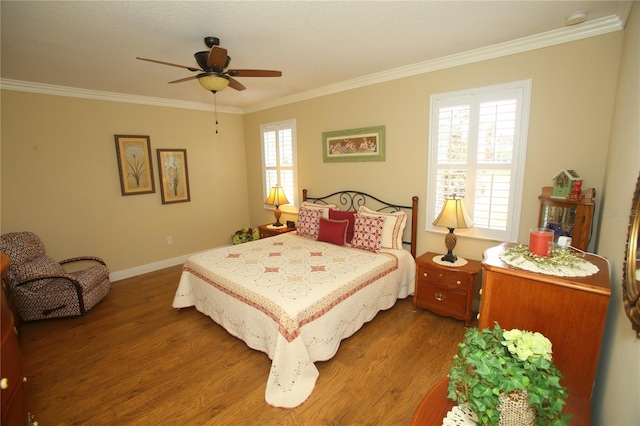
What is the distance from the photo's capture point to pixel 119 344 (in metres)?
2.70

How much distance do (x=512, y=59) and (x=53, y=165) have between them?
5253mm

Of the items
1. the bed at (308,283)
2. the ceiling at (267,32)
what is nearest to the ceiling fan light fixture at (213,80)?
the ceiling at (267,32)

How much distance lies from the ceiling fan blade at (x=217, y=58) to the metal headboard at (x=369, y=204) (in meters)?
2.29

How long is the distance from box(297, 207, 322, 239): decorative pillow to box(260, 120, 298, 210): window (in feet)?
2.65

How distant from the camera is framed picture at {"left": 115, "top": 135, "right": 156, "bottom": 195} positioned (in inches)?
165

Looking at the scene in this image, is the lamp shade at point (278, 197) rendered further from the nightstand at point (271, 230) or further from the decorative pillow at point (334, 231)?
the decorative pillow at point (334, 231)

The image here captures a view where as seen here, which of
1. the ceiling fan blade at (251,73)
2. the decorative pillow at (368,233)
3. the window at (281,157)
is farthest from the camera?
the window at (281,157)

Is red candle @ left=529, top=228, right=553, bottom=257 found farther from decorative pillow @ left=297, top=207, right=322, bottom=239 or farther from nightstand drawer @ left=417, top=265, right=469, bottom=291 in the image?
decorative pillow @ left=297, top=207, right=322, bottom=239

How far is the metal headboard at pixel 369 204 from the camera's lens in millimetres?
3402

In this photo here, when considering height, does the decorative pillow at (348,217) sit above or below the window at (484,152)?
below

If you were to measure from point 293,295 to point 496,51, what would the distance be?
2.81m

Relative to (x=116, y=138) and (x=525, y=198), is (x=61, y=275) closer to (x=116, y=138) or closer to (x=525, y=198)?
(x=116, y=138)

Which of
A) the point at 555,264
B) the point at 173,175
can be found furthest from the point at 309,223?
the point at 555,264

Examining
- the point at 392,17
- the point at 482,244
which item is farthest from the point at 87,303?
the point at 482,244
